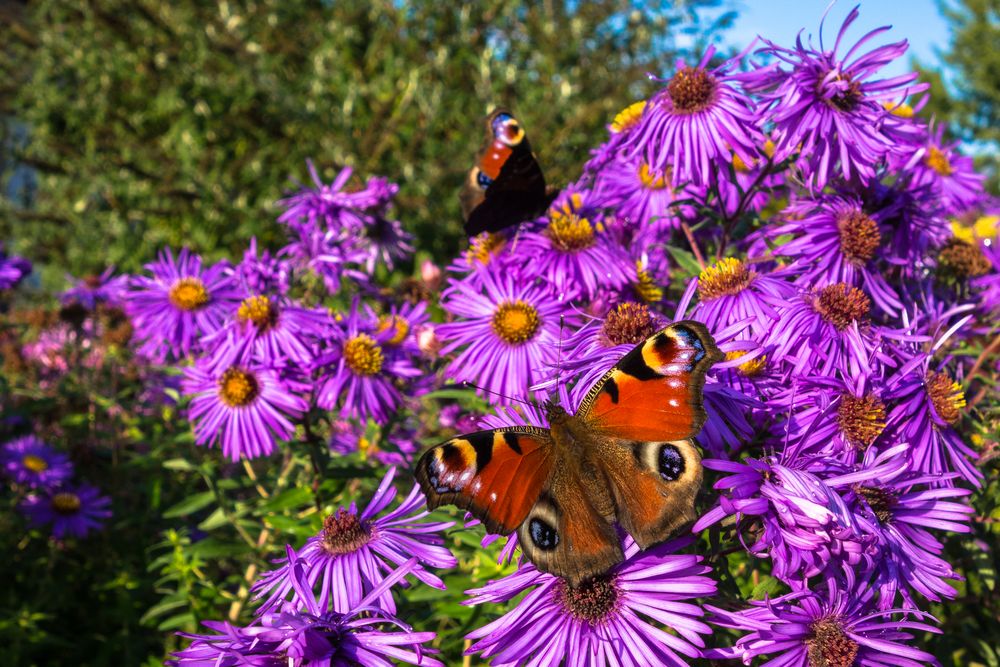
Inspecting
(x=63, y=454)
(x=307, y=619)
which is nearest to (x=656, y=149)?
(x=307, y=619)

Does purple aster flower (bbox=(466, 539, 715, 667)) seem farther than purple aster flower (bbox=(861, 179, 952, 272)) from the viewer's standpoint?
No

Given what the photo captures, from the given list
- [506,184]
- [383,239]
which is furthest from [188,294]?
[506,184]

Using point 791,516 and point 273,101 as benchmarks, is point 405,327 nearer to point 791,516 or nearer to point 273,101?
point 791,516

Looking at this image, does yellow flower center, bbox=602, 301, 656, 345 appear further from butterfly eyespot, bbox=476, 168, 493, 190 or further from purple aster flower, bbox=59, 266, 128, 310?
purple aster flower, bbox=59, 266, 128, 310

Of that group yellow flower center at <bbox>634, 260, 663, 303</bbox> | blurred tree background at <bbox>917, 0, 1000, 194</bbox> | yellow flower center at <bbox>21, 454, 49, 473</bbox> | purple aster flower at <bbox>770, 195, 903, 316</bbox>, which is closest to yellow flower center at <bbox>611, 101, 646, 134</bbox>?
yellow flower center at <bbox>634, 260, 663, 303</bbox>

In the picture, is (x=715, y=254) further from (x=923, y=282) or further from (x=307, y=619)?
(x=307, y=619)

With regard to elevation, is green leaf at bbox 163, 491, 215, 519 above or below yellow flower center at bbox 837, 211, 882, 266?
below
